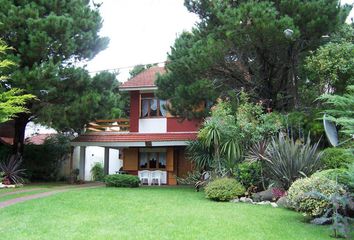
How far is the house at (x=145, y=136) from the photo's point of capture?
917 inches

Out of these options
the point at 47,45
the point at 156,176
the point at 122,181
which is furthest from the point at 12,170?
the point at 156,176

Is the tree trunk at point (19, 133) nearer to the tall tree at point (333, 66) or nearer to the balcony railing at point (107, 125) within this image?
the balcony railing at point (107, 125)

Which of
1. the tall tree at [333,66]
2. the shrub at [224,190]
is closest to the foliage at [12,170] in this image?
the shrub at [224,190]

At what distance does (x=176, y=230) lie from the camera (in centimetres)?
870

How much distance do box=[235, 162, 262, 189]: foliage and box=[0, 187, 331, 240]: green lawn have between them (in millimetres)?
1819

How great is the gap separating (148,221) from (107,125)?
52.8 ft

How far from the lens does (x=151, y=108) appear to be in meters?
24.5

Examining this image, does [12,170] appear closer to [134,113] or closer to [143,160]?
[134,113]

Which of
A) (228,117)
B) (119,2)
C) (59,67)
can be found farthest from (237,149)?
(59,67)

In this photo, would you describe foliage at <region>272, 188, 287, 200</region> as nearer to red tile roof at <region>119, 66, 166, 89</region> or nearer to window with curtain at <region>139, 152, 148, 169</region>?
red tile roof at <region>119, 66, 166, 89</region>

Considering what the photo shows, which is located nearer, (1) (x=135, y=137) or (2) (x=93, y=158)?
(1) (x=135, y=137)

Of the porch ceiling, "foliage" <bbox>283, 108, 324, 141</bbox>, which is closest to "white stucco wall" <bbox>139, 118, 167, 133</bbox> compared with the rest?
the porch ceiling

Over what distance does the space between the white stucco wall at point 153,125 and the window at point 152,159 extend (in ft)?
4.34

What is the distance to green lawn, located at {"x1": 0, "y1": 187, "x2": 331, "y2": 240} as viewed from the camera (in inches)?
329
